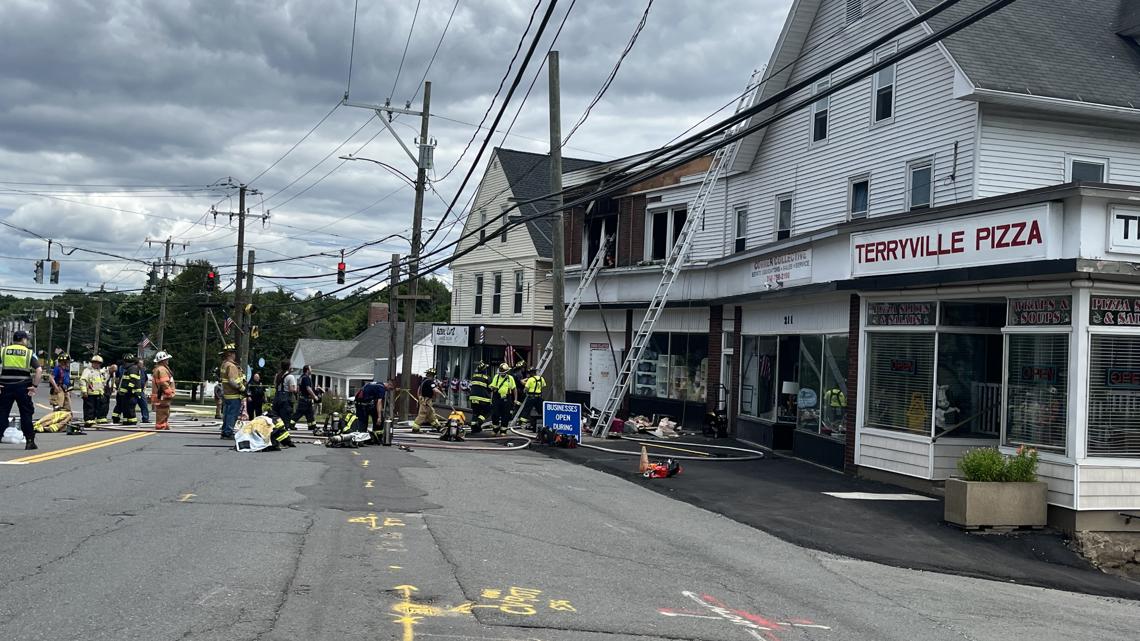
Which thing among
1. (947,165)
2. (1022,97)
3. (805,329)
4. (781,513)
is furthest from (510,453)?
(1022,97)

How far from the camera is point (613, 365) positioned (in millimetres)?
32500

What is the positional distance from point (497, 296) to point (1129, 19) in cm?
2588

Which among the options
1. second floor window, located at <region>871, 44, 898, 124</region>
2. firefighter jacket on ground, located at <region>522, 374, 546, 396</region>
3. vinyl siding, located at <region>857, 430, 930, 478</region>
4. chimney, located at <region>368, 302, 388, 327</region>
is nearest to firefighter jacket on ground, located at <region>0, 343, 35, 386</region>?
firefighter jacket on ground, located at <region>522, 374, 546, 396</region>

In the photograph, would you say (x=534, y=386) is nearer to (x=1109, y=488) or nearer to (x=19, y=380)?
(x=19, y=380)

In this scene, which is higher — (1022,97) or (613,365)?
(1022,97)

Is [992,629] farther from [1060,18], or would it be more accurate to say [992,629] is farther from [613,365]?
[613,365]

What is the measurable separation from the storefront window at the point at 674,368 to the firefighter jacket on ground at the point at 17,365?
55.0 ft

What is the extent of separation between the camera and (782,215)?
84.6ft

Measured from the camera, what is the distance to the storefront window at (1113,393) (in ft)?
43.9

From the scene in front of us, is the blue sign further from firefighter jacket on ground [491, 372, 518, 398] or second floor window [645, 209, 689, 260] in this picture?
second floor window [645, 209, 689, 260]

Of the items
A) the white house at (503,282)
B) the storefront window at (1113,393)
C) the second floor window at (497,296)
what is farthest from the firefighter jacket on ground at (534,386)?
the second floor window at (497,296)

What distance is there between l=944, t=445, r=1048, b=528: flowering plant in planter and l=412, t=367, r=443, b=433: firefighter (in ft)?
52.9

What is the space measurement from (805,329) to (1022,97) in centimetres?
609

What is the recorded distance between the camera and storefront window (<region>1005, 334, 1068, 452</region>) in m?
13.7
